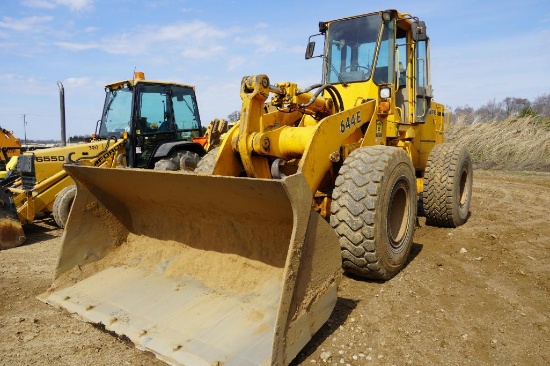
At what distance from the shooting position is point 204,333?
291cm

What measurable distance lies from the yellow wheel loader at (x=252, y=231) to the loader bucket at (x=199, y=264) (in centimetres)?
1

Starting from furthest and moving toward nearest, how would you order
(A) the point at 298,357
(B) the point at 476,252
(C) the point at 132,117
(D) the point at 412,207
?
(C) the point at 132,117, (B) the point at 476,252, (D) the point at 412,207, (A) the point at 298,357

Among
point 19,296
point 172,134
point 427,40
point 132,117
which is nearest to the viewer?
point 19,296

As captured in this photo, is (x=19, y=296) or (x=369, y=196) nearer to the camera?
(x=369, y=196)

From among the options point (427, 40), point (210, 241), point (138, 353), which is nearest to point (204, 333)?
point (138, 353)

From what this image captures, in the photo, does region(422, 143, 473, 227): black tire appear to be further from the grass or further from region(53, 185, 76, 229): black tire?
the grass

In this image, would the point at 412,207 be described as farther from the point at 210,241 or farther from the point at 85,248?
the point at 85,248

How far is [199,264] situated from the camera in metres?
3.70

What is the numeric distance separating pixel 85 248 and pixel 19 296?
72 cm

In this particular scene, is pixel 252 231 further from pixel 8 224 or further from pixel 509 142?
pixel 509 142

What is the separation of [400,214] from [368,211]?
39.0 inches

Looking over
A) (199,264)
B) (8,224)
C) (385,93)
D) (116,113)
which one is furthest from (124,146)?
(385,93)

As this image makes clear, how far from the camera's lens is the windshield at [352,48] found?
17.9 ft

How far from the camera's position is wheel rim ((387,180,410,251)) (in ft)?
14.1
